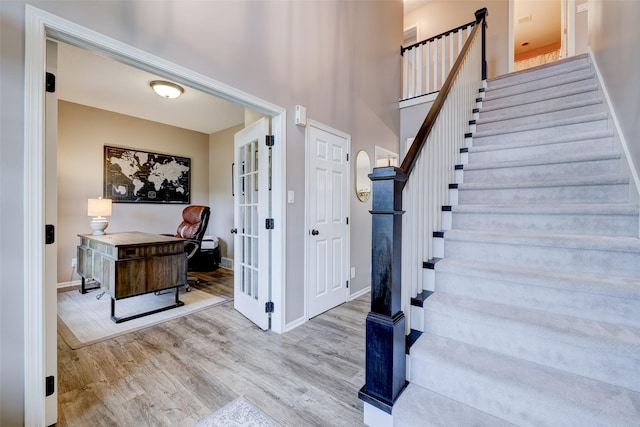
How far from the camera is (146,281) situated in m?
2.85

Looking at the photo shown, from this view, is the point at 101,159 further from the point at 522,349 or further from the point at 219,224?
the point at 522,349

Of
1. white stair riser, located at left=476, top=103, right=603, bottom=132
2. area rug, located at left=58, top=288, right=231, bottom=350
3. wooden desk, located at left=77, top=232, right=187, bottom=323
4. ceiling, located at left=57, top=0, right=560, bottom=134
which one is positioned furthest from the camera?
ceiling, located at left=57, top=0, right=560, bottom=134

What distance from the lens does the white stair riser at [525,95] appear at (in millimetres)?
2674

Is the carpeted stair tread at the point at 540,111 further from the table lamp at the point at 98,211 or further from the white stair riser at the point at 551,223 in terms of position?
the table lamp at the point at 98,211

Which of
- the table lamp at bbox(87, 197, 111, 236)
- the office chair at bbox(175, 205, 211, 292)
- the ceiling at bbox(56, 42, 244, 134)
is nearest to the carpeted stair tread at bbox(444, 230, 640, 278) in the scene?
the ceiling at bbox(56, 42, 244, 134)

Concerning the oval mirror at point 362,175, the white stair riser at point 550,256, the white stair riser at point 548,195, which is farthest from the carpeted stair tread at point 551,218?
the oval mirror at point 362,175

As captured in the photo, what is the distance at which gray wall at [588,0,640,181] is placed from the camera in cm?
163

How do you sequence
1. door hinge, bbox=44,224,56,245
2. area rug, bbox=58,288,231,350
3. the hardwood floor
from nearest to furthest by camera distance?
door hinge, bbox=44,224,56,245, the hardwood floor, area rug, bbox=58,288,231,350

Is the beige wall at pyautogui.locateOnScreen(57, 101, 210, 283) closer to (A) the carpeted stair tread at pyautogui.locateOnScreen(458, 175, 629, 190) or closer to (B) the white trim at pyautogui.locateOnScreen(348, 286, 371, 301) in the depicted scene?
(B) the white trim at pyautogui.locateOnScreen(348, 286, 371, 301)

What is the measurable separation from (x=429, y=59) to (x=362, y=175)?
2.40m

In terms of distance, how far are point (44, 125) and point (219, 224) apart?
4408 mm

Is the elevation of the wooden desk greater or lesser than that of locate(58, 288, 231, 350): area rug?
greater

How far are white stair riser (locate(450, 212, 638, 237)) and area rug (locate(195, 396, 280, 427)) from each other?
1.79 meters

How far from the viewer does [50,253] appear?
4.42ft
